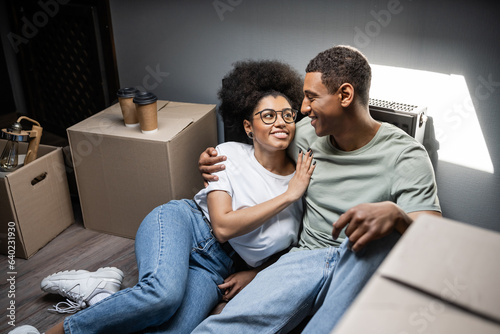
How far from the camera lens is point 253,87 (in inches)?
68.0

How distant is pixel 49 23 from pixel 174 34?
2.77 feet

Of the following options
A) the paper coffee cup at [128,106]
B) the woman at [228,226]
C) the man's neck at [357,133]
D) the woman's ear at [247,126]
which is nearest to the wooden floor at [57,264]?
the woman at [228,226]

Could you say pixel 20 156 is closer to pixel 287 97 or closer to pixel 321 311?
pixel 287 97

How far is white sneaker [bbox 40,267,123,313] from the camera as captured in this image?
176 centimetres

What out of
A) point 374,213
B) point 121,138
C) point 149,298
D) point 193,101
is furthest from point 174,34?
point 374,213

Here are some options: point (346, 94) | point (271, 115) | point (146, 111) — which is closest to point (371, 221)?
point (346, 94)

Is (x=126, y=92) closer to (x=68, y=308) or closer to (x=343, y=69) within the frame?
(x=68, y=308)

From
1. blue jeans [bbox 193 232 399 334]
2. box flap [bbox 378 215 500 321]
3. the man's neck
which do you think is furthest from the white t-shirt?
box flap [bbox 378 215 500 321]

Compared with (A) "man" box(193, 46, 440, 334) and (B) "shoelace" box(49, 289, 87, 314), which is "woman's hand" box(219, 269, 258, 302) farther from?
(B) "shoelace" box(49, 289, 87, 314)

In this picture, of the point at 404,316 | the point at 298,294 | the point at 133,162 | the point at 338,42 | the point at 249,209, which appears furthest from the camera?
the point at 133,162

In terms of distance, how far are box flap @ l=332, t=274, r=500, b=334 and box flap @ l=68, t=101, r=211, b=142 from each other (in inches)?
61.4

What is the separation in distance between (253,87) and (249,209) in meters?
0.49

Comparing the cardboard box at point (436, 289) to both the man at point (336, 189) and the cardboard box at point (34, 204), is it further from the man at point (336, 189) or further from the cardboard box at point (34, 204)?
the cardboard box at point (34, 204)

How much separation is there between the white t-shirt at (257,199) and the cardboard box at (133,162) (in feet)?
1.25
